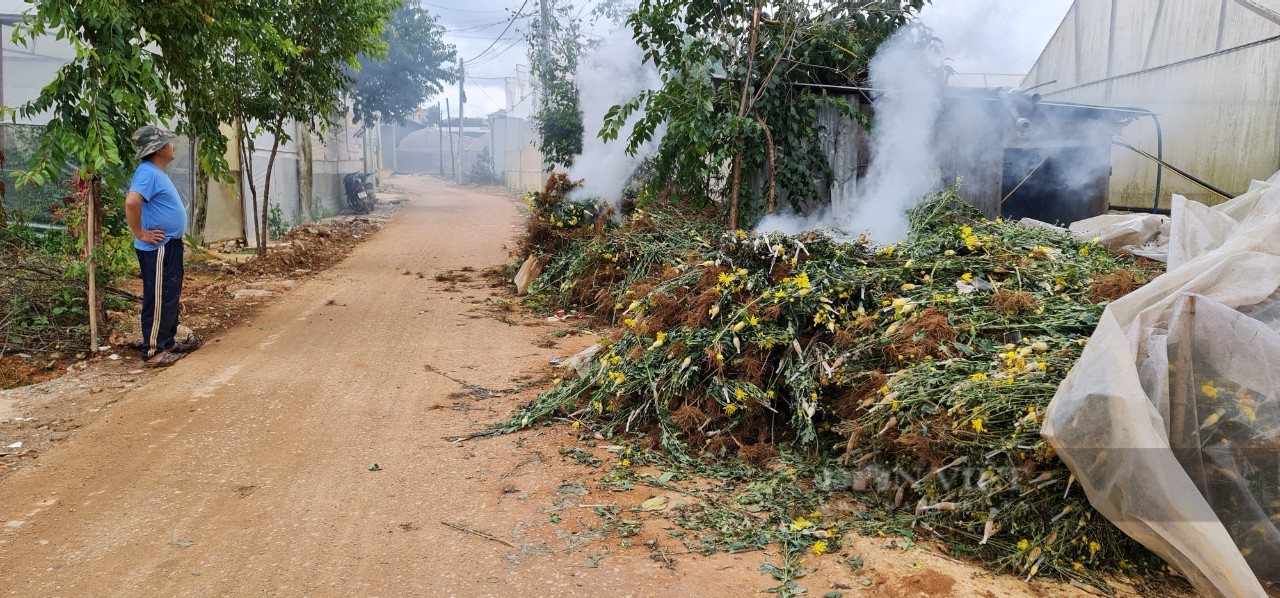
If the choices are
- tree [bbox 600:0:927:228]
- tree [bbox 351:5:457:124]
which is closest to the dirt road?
tree [bbox 600:0:927:228]

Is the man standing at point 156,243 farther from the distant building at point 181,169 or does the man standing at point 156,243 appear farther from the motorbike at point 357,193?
the motorbike at point 357,193

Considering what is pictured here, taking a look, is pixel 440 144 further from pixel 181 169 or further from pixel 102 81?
pixel 102 81

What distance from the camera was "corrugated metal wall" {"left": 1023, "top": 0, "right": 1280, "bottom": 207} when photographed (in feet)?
26.5

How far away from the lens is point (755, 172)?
27.1 ft

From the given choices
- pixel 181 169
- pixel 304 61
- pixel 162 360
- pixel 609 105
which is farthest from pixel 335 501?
pixel 181 169

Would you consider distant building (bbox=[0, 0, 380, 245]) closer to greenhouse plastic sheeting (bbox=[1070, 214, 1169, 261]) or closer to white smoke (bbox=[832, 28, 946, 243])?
white smoke (bbox=[832, 28, 946, 243])

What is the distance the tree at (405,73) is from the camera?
22.5m

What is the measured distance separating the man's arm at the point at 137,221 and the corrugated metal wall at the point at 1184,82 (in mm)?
9530

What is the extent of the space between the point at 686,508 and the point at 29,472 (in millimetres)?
2986

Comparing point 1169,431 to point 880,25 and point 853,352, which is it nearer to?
point 853,352

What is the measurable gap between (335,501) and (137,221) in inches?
126

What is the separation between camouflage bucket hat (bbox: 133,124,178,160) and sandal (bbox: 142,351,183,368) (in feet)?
4.40

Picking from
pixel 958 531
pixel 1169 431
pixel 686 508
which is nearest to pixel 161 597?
pixel 686 508

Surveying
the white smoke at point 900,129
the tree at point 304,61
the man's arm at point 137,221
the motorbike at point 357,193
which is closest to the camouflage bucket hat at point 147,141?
the man's arm at point 137,221
